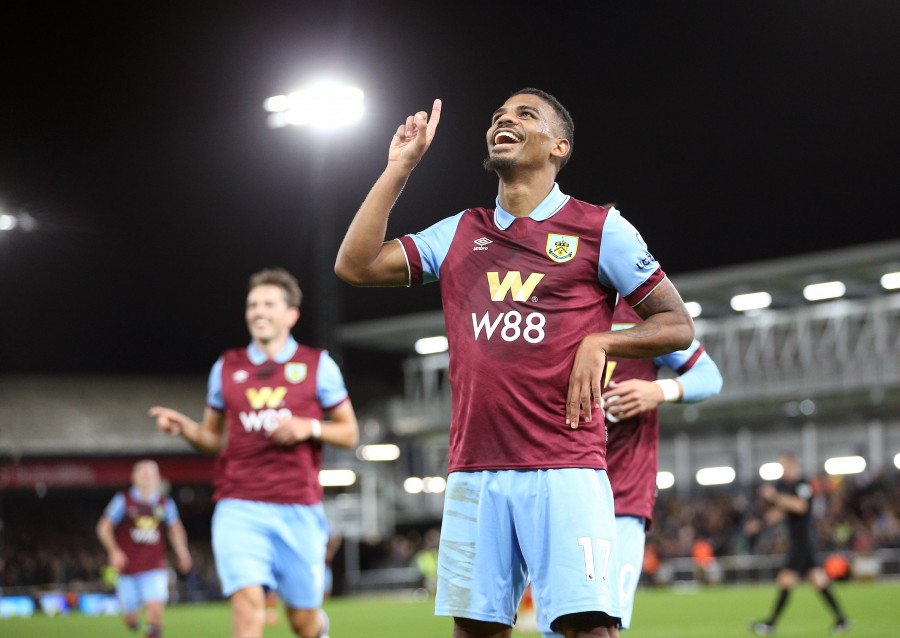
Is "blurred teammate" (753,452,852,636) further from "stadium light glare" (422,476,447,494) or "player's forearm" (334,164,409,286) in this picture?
"stadium light glare" (422,476,447,494)

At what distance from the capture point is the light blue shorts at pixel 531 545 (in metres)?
4.07

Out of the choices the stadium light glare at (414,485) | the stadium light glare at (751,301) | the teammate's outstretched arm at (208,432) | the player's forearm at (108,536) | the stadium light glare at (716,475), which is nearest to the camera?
the teammate's outstretched arm at (208,432)

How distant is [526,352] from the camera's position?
4215mm

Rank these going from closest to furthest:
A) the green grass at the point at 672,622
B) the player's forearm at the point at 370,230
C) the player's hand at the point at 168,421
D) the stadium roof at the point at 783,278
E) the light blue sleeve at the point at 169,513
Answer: the player's forearm at the point at 370,230
the player's hand at the point at 168,421
the green grass at the point at 672,622
the light blue sleeve at the point at 169,513
the stadium roof at the point at 783,278

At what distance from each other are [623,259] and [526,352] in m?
0.52

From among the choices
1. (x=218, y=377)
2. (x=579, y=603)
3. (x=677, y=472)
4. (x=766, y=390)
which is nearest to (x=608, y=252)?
(x=579, y=603)

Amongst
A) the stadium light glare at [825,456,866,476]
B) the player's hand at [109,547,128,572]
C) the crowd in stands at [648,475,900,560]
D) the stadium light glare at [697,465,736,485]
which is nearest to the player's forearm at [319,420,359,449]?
the player's hand at [109,547,128,572]

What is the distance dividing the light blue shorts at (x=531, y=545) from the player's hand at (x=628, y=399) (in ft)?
3.60

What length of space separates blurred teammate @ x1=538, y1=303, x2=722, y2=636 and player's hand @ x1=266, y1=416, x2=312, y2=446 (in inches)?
87.0

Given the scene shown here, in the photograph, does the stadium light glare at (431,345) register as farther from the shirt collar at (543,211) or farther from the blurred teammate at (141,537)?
the shirt collar at (543,211)

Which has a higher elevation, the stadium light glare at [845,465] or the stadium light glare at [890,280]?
the stadium light glare at [890,280]

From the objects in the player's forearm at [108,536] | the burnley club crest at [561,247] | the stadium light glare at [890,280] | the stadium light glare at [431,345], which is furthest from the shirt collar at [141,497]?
the stadium light glare at [431,345]

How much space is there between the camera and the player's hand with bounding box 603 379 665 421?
530 cm

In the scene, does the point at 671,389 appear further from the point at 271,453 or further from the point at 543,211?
the point at 271,453
